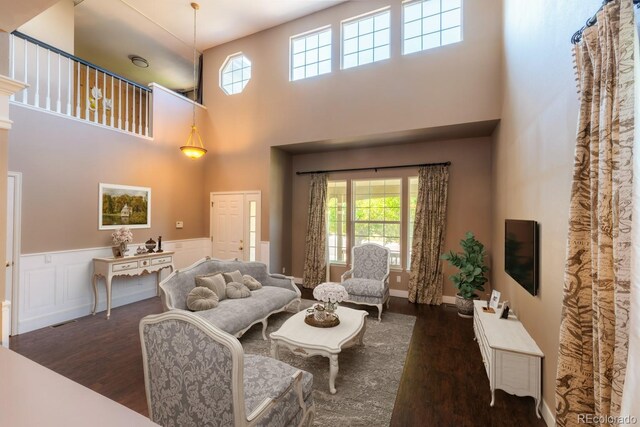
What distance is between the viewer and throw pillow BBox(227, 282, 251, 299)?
3.74 meters

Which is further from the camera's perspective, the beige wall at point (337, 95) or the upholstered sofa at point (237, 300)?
the beige wall at point (337, 95)

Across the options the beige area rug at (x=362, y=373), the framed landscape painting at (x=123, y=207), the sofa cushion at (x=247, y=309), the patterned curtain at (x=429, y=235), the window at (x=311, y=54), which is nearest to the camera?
the beige area rug at (x=362, y=373)

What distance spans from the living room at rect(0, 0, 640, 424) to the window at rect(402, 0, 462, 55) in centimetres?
18

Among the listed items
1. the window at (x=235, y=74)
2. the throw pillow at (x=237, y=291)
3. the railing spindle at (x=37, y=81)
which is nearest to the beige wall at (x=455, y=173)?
the window at (x=235, y=74)

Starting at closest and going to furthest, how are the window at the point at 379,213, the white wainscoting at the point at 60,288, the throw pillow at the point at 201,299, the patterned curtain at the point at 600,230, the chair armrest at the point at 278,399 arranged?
the patterned curtain at the point at 600,230 → the chair armrest at the point at 278,399 → the throw pillow at the point at 201,299 → the white wainscoting at the point at 60,288 → the window at the point at 379,213

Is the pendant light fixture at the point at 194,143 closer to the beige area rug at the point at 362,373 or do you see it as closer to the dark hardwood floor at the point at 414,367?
the dark hardwood floor at the point at 414,367

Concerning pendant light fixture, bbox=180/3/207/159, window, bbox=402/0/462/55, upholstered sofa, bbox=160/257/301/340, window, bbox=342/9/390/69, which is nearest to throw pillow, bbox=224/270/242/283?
upholstered sofa, bbox=160/257/301/340

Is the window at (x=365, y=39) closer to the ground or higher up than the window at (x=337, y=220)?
higher up

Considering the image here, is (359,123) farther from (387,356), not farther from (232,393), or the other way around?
(232,393)

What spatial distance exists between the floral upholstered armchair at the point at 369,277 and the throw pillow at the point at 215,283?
189cm

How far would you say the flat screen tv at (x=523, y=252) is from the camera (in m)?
2.44

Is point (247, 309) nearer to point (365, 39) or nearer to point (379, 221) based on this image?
point (379, 221)

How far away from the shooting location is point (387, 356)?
3.15 m

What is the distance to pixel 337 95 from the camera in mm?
5141
